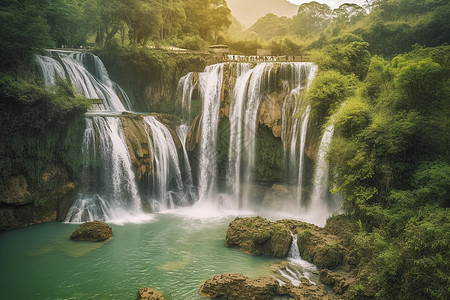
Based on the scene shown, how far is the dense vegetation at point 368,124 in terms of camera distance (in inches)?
391

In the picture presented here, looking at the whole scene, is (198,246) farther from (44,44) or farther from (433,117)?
(44,44)

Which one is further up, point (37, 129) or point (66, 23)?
point (66, 23)

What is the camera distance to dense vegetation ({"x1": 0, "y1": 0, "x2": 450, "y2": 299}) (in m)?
9.94

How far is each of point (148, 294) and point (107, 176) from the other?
9271mm

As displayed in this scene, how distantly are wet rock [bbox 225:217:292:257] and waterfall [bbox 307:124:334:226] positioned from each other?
380 centimetres

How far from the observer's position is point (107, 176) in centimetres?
1856

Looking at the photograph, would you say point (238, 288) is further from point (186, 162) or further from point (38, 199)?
→ point (186, 162)

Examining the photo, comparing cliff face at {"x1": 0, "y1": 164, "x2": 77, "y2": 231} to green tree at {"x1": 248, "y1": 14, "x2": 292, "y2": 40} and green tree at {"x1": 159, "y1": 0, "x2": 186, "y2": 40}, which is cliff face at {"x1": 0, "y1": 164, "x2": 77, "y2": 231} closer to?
green tree at {"x1": 159, "y1": 0, "x2": 186, "y2": 40}

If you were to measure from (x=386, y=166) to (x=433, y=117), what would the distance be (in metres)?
2.42

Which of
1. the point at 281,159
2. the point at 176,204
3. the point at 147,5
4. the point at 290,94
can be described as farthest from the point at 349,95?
the point at 147,5

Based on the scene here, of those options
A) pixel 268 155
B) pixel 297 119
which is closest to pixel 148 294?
pixel 268 155

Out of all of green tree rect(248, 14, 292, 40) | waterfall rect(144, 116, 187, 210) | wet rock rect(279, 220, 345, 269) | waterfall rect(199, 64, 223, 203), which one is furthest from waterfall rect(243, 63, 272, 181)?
green tree rect(248, 14, 292, 40)

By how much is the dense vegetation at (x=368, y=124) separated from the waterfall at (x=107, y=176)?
0.84m

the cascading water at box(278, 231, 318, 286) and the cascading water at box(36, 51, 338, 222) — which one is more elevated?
the cascading water at box(36, 51, 338, 222)
